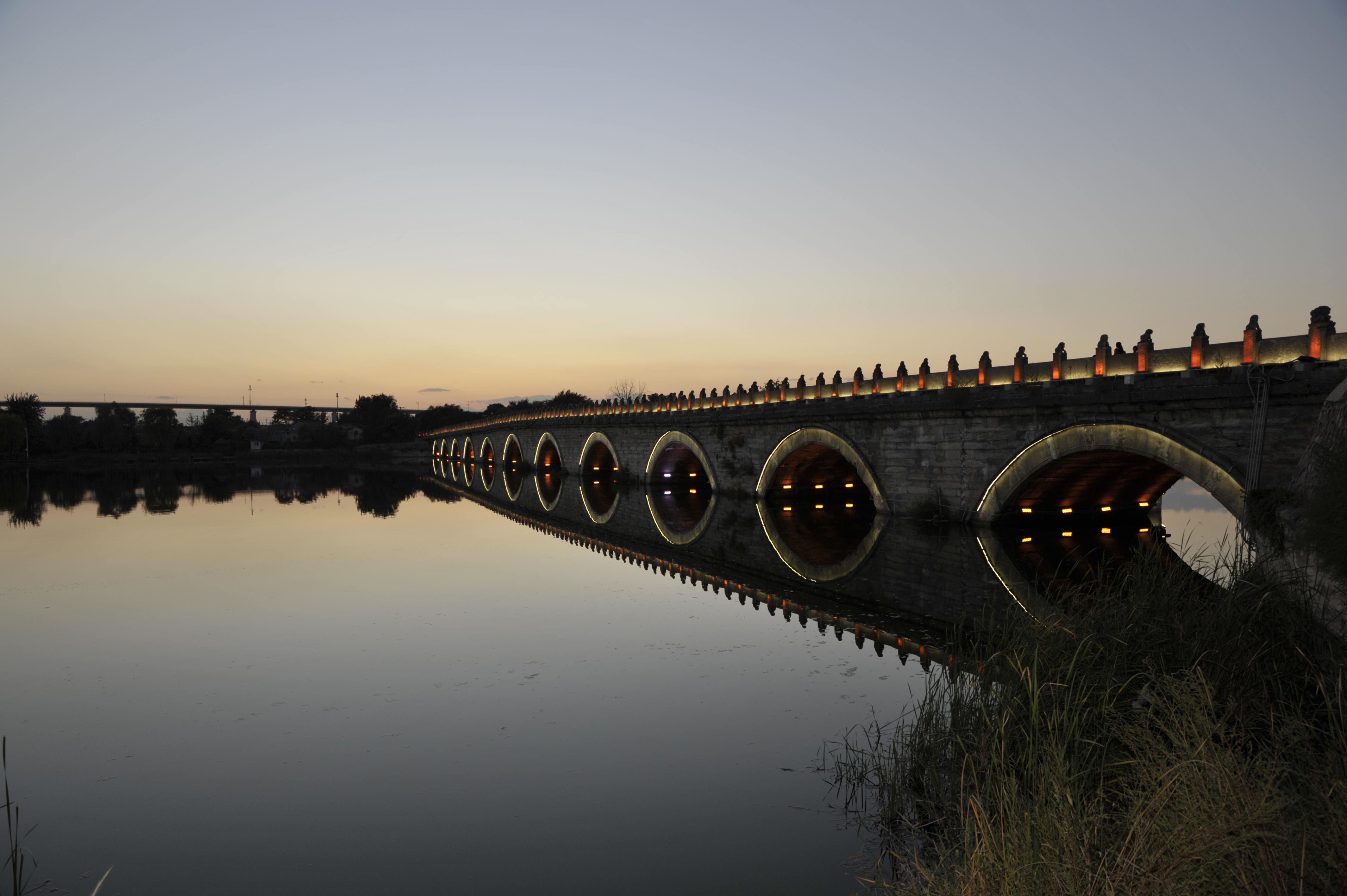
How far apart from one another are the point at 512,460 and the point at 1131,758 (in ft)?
262

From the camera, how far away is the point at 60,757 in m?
7.80

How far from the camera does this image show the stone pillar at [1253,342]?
1553 cm

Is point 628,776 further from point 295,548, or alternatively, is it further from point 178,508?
point 178,508

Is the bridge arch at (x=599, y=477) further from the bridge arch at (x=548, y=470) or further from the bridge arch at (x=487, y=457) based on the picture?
the bridge arch at (x=487, y=457)

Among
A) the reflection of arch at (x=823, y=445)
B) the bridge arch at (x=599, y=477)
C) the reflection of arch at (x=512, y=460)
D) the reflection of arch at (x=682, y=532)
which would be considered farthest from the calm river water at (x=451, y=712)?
the reflection of arch at (x=512, y=460)

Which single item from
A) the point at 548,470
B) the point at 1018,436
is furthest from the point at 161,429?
the point at 1018,436

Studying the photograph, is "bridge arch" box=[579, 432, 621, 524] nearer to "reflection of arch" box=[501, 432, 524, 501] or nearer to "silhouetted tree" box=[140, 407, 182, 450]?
"reflection of arch" box=[501, 432, 524, 501]

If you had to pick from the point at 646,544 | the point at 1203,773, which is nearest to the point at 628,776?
the point at 1203,773

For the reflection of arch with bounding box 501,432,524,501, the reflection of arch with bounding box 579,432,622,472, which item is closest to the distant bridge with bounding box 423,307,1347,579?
the reflection of arch with bounding box 579,432,622,472

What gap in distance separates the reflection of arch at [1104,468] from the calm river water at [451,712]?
1.90m

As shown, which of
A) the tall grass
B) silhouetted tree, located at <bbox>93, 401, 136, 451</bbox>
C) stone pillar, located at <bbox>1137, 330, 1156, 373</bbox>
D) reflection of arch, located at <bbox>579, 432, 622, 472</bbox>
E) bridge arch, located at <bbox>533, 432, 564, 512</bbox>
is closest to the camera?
the tall grass

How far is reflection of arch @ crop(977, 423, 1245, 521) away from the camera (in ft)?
52.4

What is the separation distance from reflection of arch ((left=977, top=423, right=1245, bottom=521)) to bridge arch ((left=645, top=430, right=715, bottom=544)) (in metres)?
8.90

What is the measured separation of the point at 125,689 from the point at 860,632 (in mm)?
10088
